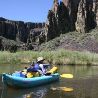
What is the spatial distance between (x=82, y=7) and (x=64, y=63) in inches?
1946

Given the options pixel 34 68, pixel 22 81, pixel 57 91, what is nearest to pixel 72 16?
pixel 34 68

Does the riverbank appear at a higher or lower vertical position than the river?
higher

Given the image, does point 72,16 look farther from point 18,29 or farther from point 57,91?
point 57,91

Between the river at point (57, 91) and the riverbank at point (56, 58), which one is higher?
the riverbank at point (56, 58)

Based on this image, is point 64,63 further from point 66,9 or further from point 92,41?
point 66,9

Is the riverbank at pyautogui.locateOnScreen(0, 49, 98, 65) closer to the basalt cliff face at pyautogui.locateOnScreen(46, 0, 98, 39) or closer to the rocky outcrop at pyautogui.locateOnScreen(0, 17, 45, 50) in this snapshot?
the basalt cliff face at pyautogui.locateOnScreen(46, 0, 98, 39)

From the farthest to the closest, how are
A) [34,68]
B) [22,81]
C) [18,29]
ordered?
[18,29] → [34,68] → [22,81]

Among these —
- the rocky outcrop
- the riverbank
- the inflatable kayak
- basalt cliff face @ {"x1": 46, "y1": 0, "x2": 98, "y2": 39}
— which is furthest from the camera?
the rocky outcrop

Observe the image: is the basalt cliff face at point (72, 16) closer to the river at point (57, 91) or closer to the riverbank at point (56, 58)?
the riverbank at point (56, 58)

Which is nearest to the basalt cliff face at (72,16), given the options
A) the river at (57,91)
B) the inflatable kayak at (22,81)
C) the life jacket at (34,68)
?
the life jacket at (34,68)

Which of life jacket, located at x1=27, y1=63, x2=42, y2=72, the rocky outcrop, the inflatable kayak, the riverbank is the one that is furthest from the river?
the rocky outcrop

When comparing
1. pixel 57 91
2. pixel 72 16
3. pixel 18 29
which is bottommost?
pixel 57 91

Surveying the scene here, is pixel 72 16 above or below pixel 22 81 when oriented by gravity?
above

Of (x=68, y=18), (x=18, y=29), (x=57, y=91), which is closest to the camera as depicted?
(x=57, y=91)
